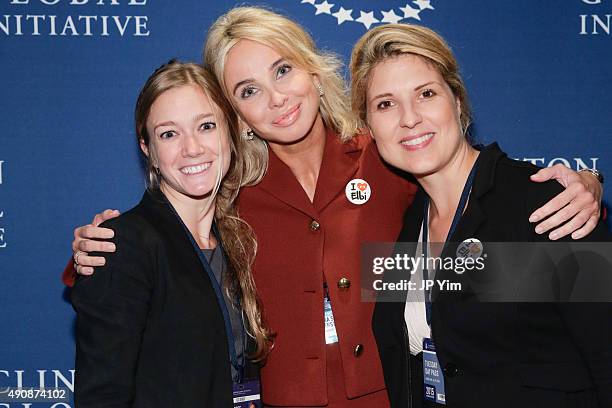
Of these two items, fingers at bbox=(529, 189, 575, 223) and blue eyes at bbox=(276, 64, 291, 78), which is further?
blue eyes at bbox=(276, 64, 291, 78)

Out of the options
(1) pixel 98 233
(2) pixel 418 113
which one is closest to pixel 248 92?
(2) pixel 418 113

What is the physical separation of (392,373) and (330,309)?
11.1 inches

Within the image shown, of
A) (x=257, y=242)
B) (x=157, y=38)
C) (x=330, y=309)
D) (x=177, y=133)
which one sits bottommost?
(x=330, y=309)

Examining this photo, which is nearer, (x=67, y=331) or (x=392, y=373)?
(x=392, y=373)

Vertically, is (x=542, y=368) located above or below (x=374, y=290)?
below

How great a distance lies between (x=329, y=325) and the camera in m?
2.22

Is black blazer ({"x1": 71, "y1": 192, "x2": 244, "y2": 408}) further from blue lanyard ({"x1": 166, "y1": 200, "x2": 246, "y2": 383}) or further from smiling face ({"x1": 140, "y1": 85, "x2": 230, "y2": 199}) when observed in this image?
smiling face ({"x1": 140, "y1": 85, "x2": 230, "y2": 199})

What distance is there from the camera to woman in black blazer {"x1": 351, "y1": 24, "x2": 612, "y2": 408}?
5.67 feet

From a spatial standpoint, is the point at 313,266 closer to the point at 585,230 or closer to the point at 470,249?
the point at 470,249

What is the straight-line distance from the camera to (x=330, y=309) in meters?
2.21

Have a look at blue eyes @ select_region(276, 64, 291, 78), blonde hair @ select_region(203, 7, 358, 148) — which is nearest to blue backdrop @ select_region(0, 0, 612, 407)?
blonde hair @ select_region(203, 7, 358, 148)

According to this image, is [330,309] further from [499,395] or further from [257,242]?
[499,395]

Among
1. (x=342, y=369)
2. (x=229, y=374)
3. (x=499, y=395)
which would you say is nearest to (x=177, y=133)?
(x=229, y=374)

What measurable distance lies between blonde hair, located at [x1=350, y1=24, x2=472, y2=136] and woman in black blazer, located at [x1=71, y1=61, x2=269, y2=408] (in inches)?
18.2
